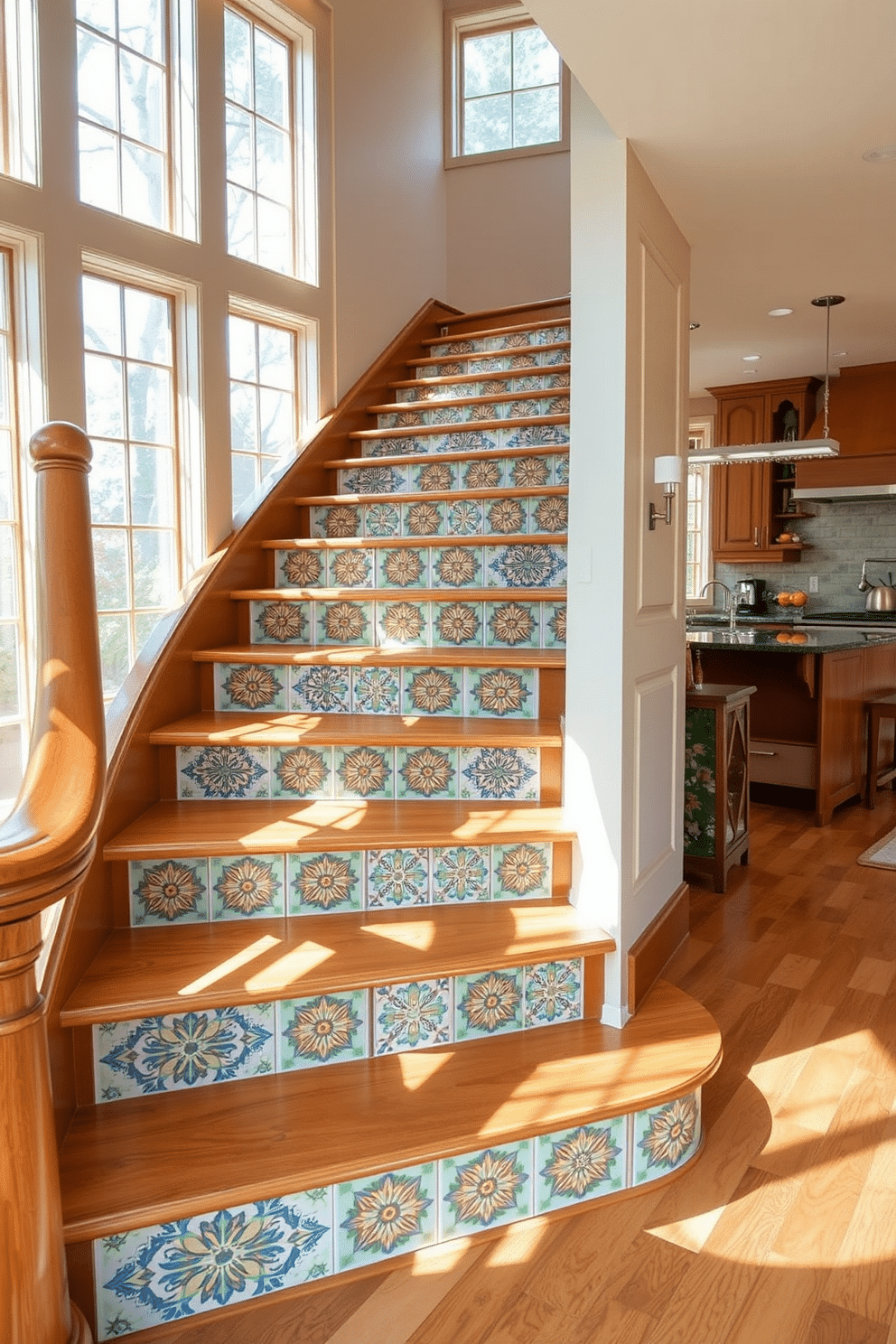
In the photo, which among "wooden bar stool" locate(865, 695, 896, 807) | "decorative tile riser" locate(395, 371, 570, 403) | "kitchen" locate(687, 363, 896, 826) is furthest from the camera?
"wooden bar stool" locate(865, 695, 896, 807)

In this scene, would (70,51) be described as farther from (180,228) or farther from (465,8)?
(465,8)

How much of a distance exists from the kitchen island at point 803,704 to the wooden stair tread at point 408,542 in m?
1.61

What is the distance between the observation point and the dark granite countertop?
4699mm

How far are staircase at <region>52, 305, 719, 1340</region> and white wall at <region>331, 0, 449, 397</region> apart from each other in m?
1.63

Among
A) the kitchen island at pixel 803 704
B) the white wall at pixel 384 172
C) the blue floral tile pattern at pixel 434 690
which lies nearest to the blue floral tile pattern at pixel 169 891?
the blue floral tile pattern at pixel 434 690

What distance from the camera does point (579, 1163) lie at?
200cm

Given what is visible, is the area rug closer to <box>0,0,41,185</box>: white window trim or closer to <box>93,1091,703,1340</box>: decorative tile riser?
<box>93,1091,703,1340</box>: decorative tile riser

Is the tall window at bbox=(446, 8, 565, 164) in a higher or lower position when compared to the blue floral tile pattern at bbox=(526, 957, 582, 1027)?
higher

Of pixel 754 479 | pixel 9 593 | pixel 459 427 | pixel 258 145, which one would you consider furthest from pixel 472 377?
pixel 754 479

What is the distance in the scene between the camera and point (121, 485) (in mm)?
3441

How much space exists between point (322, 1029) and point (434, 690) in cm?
112

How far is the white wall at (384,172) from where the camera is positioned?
4438mm

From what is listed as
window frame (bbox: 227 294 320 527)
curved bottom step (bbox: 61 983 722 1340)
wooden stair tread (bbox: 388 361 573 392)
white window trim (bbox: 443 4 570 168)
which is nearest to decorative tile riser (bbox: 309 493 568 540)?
window frame (bbox: 227 294 320 527)

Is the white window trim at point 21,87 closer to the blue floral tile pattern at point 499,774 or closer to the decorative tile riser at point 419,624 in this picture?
the decorative tile riser at point 419,624
